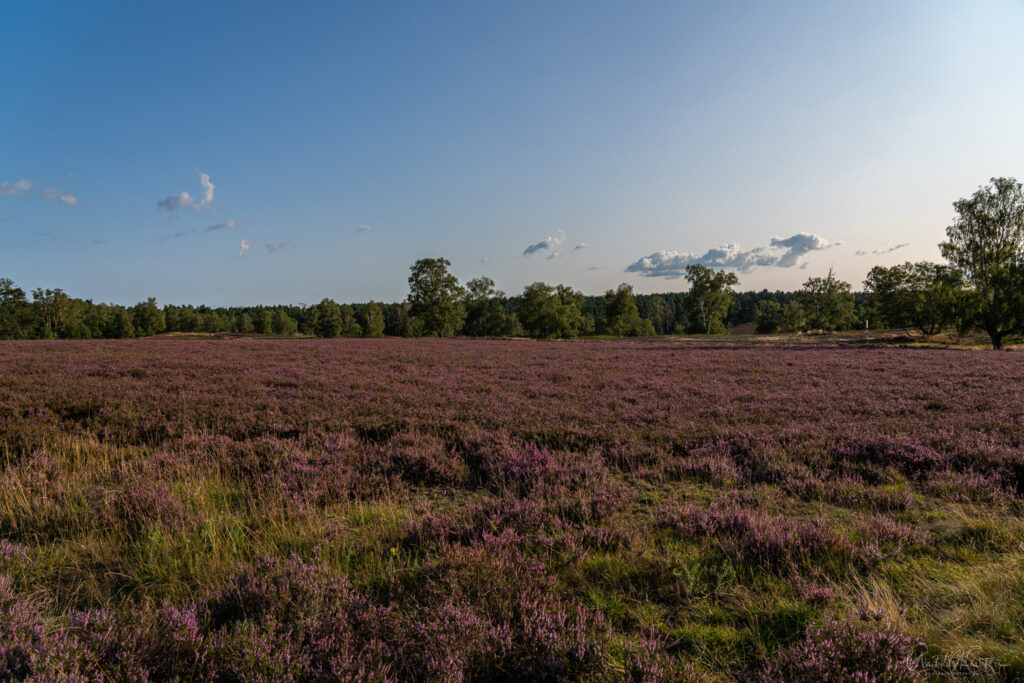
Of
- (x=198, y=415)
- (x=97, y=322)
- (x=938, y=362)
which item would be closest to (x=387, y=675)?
(x=198, y=415)

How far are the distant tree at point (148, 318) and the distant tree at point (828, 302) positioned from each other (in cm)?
16352

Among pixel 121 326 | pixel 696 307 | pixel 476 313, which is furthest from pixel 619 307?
pixel 121 326

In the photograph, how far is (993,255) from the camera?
35.9 meters

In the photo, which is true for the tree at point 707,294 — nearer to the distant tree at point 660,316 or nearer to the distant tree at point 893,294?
the distant tree at point 893,294

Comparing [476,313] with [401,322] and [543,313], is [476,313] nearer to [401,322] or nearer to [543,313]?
[543,313]

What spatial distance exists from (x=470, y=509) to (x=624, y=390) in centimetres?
946

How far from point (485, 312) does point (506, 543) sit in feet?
315

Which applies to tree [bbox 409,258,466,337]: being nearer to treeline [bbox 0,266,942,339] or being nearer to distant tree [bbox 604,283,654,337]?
treeline [bbox 0,266,942,339]

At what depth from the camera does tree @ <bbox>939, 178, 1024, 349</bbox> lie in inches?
1319

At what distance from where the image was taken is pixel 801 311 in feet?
355

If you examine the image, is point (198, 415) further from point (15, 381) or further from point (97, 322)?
point (97, 322)

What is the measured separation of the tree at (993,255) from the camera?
110ft

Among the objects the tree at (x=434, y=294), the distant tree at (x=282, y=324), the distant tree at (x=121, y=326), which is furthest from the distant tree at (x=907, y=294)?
the distant tree at (x=121, y=326)

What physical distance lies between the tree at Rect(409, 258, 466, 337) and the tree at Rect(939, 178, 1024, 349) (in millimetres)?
59392
